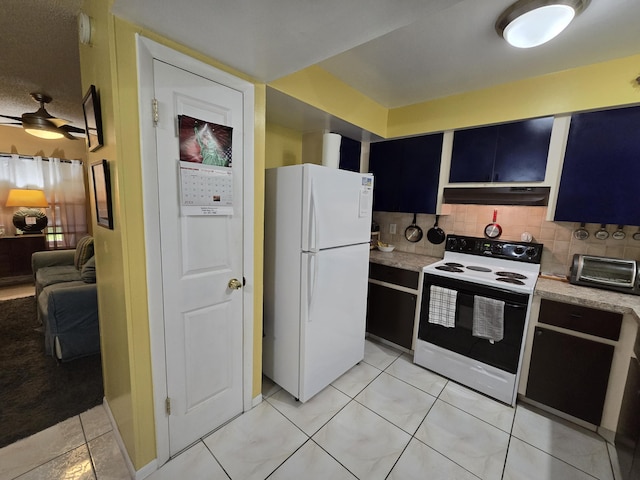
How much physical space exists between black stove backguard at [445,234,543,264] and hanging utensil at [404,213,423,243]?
31 centimetres

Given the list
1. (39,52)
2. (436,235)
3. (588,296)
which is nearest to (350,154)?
(436,235)

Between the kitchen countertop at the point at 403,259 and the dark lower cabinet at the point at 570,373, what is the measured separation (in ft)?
3.05

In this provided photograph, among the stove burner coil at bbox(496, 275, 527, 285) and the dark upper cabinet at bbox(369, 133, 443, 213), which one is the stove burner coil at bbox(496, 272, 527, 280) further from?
the dark upper cabinet at bbox(369, 133, 443, 213)

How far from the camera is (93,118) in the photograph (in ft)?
4.38

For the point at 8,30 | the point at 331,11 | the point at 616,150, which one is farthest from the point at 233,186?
the point at 616,150

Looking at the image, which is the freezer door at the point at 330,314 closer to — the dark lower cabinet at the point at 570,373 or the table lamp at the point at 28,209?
the dark lower cabinet at the point at 570,373

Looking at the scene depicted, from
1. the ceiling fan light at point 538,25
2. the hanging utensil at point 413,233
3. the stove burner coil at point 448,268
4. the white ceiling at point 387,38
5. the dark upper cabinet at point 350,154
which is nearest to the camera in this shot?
the white ceiling at point 387,38

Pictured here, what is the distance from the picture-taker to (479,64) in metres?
1.83

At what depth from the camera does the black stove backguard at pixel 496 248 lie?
7.28ft

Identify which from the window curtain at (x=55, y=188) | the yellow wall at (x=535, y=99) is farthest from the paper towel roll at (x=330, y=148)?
the window curtain at (x=55, y=188)

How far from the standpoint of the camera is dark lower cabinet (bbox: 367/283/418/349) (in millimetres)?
2439

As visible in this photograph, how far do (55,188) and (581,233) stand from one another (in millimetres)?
6764

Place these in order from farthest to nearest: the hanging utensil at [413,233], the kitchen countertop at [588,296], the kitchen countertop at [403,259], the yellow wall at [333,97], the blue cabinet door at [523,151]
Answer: the hanging utensil at [413,233] → the kitchen countertop at [403,259] → the blue cabinet door at [523,151] → the yellow wall at [333,97] → the kitchen countertop at [588,296]

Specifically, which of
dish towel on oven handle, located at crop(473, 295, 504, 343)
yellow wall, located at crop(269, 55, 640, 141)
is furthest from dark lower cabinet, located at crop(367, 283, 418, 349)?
yellow wall, located at crop(269, 55, 640, 141)
